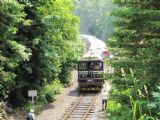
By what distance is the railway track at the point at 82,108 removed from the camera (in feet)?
79.8

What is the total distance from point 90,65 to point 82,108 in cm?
643

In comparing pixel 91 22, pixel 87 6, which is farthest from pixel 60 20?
pixel 87 6

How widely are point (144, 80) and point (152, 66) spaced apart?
74 cm

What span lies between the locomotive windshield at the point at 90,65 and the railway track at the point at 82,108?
2.30 metres

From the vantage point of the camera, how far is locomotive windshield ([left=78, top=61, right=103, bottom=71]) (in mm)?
32469

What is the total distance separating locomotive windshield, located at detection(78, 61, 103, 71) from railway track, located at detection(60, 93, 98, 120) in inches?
90.4

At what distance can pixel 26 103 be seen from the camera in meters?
26.9

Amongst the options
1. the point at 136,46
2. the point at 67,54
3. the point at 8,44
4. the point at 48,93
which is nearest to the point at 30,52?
the point at 8,44

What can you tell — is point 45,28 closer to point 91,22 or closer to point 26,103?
point 26,103

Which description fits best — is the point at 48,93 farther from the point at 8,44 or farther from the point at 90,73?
the point at 8,44

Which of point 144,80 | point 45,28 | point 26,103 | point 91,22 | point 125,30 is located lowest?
point 26,103

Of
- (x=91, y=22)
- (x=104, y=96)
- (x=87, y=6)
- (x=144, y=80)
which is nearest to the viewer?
(x=144, y=80)

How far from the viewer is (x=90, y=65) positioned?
107 ft

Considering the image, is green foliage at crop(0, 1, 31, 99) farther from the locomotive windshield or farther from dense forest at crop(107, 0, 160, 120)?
the locomotive windshield
